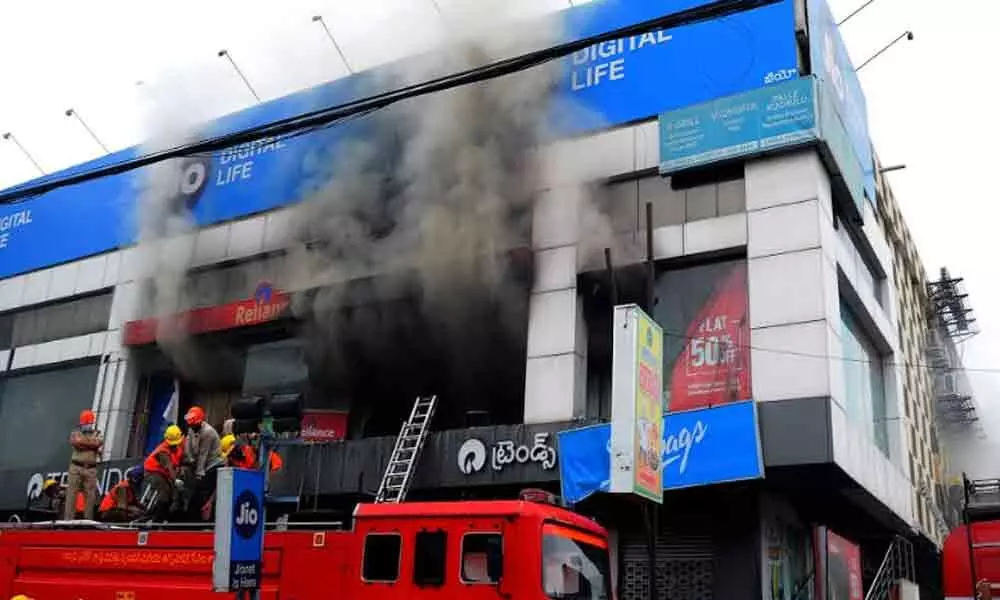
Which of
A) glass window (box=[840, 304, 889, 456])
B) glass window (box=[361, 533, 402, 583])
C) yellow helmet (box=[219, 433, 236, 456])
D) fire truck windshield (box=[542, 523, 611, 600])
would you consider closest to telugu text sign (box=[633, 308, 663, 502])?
fire truck windshield (box=[542, 523, 611, 600])

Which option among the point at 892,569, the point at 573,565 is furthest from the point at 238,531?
the point at 892,569

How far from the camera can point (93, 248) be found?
928 inches

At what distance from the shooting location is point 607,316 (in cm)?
1686

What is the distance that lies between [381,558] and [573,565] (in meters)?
1.72

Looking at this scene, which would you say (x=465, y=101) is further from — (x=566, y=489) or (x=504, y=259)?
(x=566, y=489)

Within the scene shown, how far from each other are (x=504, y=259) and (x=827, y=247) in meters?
5.67

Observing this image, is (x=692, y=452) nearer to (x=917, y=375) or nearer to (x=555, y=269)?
(x=555, y=269)

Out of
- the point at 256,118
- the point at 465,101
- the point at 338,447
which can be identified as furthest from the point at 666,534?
the point at 256,118

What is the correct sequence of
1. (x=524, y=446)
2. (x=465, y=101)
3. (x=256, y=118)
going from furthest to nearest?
(x=256, y=118) → (x=465, y=101) → (x=524, y=446)

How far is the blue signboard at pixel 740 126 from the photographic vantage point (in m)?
15.0

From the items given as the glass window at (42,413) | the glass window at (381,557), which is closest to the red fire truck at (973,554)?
the glass window at (381,557)

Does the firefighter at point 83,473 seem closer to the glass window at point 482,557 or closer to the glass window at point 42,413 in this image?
the glass window at point 482,557

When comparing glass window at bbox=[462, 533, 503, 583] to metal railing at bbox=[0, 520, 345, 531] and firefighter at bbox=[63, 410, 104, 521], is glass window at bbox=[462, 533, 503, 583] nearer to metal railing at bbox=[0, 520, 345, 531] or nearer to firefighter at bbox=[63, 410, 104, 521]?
metal railing at bbox=[0, 520, 345, 531]

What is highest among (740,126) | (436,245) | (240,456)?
(740,126)
